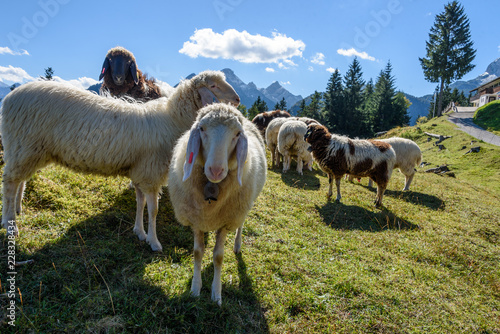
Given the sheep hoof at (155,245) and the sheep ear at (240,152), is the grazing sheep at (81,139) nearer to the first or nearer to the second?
the sheep hoof at (155,245)

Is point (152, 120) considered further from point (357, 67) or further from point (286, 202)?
point (357, 67)

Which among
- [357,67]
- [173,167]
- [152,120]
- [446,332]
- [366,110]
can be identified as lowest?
[446,332]

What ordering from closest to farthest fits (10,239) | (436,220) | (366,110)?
(10,239) → (436,220) → (366,110)

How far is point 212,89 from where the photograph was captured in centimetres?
448

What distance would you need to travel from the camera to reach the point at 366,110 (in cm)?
4859

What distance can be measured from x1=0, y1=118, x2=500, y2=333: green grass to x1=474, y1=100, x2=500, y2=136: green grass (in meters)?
28.0

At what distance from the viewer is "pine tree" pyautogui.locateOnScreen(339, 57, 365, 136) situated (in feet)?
148

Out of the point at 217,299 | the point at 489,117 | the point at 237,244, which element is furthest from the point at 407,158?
the point at 489,117

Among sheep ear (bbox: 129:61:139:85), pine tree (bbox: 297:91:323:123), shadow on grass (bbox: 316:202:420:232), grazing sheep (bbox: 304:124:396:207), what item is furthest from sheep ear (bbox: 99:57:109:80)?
pine tree (bbox: 297:91:323:123)

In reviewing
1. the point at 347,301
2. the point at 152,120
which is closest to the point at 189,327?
the point at 347,301

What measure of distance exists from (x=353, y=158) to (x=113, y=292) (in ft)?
22.1

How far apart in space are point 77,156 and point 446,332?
532 centimetres

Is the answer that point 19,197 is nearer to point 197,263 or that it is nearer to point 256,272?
point 197,263

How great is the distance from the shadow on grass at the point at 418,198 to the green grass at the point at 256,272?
1.65 m
